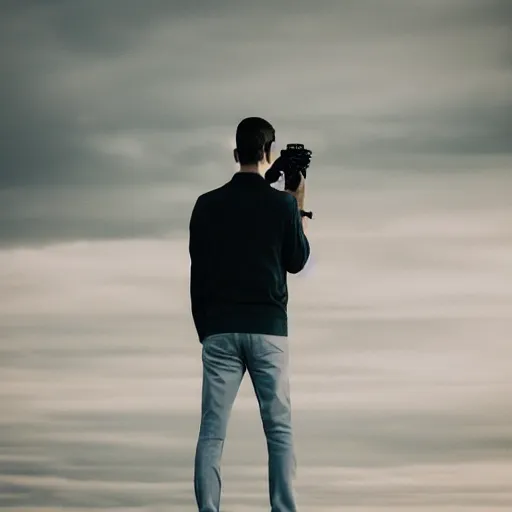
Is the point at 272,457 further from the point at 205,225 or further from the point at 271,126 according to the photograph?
the point at 271,126

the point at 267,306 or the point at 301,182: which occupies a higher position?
the point at 301,182

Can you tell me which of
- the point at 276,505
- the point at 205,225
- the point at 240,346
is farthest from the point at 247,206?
the point at 276,505

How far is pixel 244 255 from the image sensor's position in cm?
715

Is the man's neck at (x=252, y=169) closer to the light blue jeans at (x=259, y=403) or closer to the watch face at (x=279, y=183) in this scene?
the watch face at (x=279, y=183)

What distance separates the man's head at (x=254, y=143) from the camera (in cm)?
726

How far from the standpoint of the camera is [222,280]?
713 centimetres

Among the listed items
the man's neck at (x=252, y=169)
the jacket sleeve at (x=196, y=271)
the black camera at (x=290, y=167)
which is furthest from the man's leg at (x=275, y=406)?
the black camera at (x=290, y=167)

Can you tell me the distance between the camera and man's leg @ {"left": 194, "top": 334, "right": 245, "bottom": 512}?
23.2 feet

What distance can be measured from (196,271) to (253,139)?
0.91 m

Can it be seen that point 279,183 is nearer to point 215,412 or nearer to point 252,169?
point 252,169

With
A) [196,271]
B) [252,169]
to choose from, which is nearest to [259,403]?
[196,271]

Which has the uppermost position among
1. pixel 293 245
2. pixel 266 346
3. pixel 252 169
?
pixel 252 169

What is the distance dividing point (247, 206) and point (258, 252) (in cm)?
31

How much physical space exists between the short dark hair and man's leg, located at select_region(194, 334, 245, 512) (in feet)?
3.83
